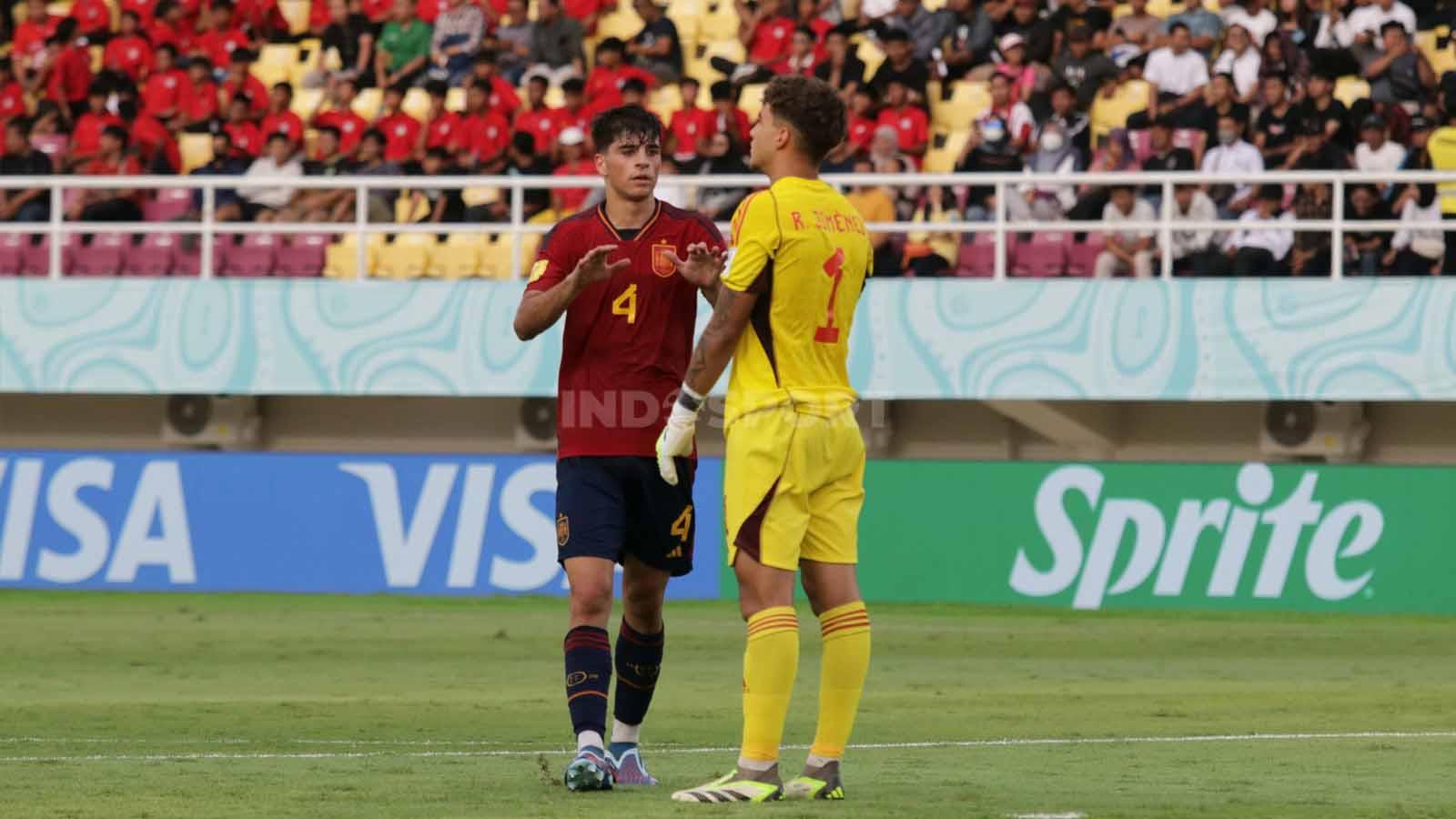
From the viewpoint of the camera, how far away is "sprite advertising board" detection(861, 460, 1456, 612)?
18.4 m

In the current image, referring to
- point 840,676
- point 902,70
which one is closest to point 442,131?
point 902,70

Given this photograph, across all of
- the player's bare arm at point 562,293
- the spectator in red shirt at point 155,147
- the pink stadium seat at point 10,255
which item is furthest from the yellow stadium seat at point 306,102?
the player's bare arm at point 562,293

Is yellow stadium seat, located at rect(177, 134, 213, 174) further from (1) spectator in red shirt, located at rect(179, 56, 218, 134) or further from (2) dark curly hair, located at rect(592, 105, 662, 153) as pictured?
(2) dark curly hair, located at rect(592, 105, 662, 153)

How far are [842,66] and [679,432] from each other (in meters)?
14.5

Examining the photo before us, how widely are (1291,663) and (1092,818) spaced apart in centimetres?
779

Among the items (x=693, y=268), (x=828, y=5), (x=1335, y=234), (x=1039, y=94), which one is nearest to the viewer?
(x=693, y=268)

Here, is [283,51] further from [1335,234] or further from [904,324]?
[1335,234]

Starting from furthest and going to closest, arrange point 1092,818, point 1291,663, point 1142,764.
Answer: point 1291,663 → point 1142,764 → point 1092,818

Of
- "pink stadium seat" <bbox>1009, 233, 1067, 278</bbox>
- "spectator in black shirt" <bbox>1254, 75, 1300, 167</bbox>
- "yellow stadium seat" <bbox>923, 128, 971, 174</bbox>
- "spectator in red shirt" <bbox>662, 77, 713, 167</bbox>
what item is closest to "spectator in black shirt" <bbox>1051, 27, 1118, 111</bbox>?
"yellow stadium seat" <bbox>923, 128, 971, 174</bbox>

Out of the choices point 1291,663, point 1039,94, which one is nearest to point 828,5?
point 1039,94

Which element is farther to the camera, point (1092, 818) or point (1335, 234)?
point (1335, 234)

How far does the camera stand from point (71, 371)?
69.2 ft

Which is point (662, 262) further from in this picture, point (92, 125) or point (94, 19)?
point (94, 19)

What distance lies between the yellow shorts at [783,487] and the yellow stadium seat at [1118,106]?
1405 centimetres
